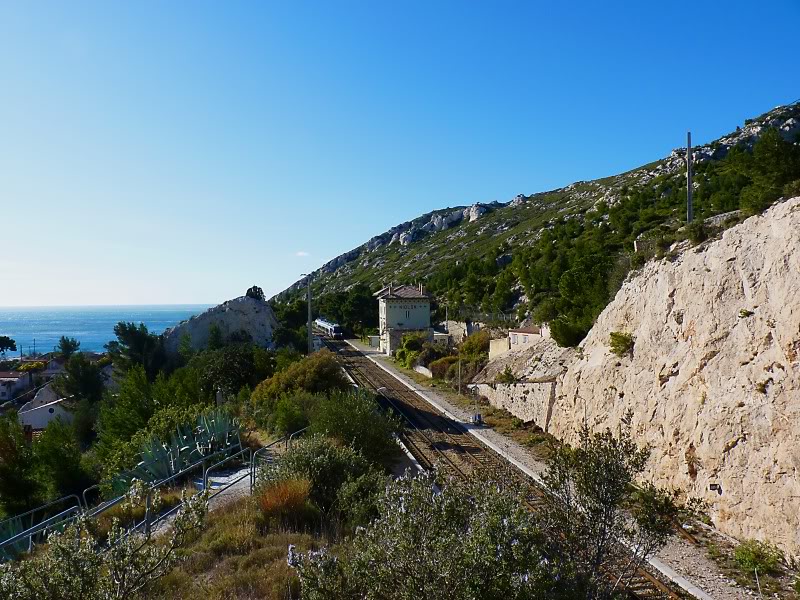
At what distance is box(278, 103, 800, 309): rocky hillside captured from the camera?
7175cm

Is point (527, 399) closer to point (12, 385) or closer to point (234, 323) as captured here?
point (234, 323)

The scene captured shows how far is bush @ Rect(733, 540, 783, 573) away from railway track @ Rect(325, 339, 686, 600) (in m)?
1.90

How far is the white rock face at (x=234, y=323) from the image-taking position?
148 feet

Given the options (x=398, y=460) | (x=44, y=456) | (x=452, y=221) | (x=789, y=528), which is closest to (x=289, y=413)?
(x=398, y=460)

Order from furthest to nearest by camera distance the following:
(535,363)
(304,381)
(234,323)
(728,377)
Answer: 1. (234,323)
2. (535,363)
3. (304,381)
4. (728,377)

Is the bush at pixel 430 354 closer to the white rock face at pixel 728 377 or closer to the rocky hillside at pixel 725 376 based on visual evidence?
the rocky hillside at pixel 725 376

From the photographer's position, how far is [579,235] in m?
59.9

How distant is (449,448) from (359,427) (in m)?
5.65

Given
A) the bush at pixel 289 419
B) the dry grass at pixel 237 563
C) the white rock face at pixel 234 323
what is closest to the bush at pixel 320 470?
the dry grass at pixel 237 563

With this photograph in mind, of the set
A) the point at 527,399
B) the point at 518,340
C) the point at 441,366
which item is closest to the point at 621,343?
the point at 527,399

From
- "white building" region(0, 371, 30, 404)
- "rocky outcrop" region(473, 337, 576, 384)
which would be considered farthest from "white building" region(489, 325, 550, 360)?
"white building" region(0, 371, 30, 404)

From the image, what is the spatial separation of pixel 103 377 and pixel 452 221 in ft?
367

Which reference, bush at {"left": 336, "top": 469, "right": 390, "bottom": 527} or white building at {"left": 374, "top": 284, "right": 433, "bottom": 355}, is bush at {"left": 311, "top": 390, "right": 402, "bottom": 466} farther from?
white building at {"left": 374, "top": 284, "right": 433, "bottom": 355}

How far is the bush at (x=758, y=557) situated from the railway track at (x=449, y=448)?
1897 millimetres
